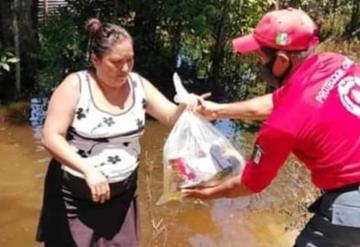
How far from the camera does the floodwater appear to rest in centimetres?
533

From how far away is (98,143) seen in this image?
2988mm

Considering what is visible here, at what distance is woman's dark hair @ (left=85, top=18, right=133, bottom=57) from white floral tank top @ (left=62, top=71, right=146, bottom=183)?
12cm

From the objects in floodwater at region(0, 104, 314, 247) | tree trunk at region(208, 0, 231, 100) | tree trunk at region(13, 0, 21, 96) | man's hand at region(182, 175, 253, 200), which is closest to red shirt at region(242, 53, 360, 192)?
man's hand at region(182, 175, 253, 200)

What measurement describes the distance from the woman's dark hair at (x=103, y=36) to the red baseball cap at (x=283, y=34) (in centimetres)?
63

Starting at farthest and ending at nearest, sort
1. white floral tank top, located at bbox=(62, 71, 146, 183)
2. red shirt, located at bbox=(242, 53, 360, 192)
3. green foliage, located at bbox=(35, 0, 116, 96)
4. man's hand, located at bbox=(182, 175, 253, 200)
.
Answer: green foliage, located at bbox=(35, 0, 116, 96) → white floral tank top, located at bbox=(62, 71, 146, 183) → man's hand, located at bbox=(182, 175, 253, 200) → red shirt, located at bbox=(242, 53, 360, 192)

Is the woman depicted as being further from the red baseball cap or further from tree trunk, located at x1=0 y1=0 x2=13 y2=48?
tree trunk, located at x1=0 y1=0 x2=13 y2=48

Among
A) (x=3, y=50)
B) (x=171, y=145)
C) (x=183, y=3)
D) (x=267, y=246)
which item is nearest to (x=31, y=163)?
(x=3, y=50)

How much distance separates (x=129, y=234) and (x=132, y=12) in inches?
260

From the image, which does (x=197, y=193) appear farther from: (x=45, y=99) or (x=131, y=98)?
(x=45, y=99)

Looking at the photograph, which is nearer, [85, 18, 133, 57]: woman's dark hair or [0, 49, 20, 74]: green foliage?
[85, 18, 133, 57]: woman's dark hair

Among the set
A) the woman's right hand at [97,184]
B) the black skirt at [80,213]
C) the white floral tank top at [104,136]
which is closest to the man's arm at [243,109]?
the white floral tank top at [104,136]

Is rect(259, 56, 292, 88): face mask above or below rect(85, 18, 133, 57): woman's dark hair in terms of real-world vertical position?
above

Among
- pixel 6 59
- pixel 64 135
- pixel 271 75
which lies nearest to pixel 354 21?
pixel 6 59


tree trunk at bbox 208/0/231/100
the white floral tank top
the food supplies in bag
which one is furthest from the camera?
tree trunk at bbox 208/0/231/100
